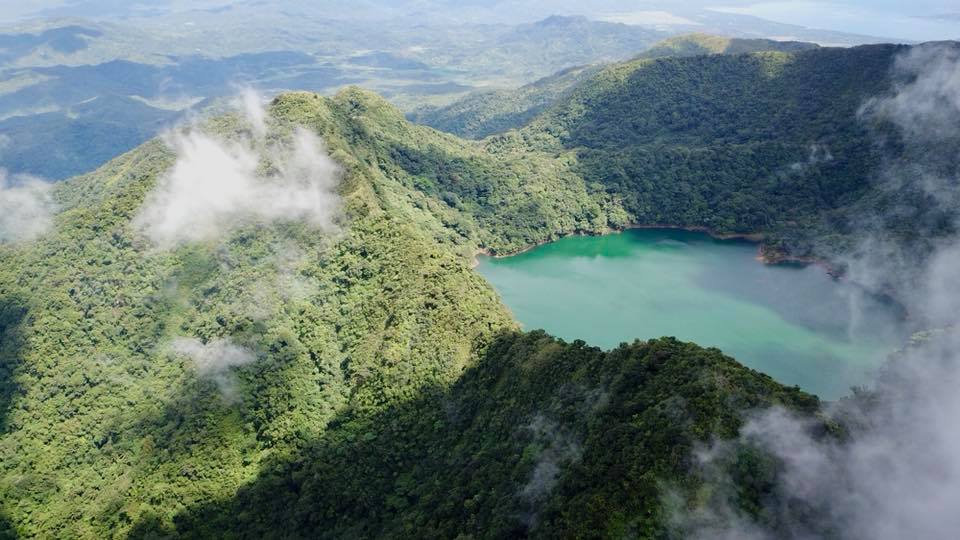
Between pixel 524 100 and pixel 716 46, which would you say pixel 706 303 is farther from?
pixel 524 100

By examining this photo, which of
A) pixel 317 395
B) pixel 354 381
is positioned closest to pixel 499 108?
pixel 354 381

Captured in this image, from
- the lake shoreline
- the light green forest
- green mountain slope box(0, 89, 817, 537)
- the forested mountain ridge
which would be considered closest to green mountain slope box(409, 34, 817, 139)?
the forested mountain ridge

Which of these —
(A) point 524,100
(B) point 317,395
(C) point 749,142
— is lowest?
(A) point 524,100

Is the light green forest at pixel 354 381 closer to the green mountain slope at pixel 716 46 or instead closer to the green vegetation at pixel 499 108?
the green mountain slope at pixel 716 46

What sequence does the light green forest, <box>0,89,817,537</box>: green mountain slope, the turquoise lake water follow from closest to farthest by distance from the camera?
the light green forest, <box>0,89,817,537</box>: green mountain slope, the turquoise lake water

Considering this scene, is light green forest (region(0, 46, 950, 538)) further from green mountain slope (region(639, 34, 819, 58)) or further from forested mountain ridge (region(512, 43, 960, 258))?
green mountain slope (region(639, 34, 819, 58))

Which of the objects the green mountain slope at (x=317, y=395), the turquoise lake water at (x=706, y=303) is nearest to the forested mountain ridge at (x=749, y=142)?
the turquoise lake water at (x=706, y=303)
